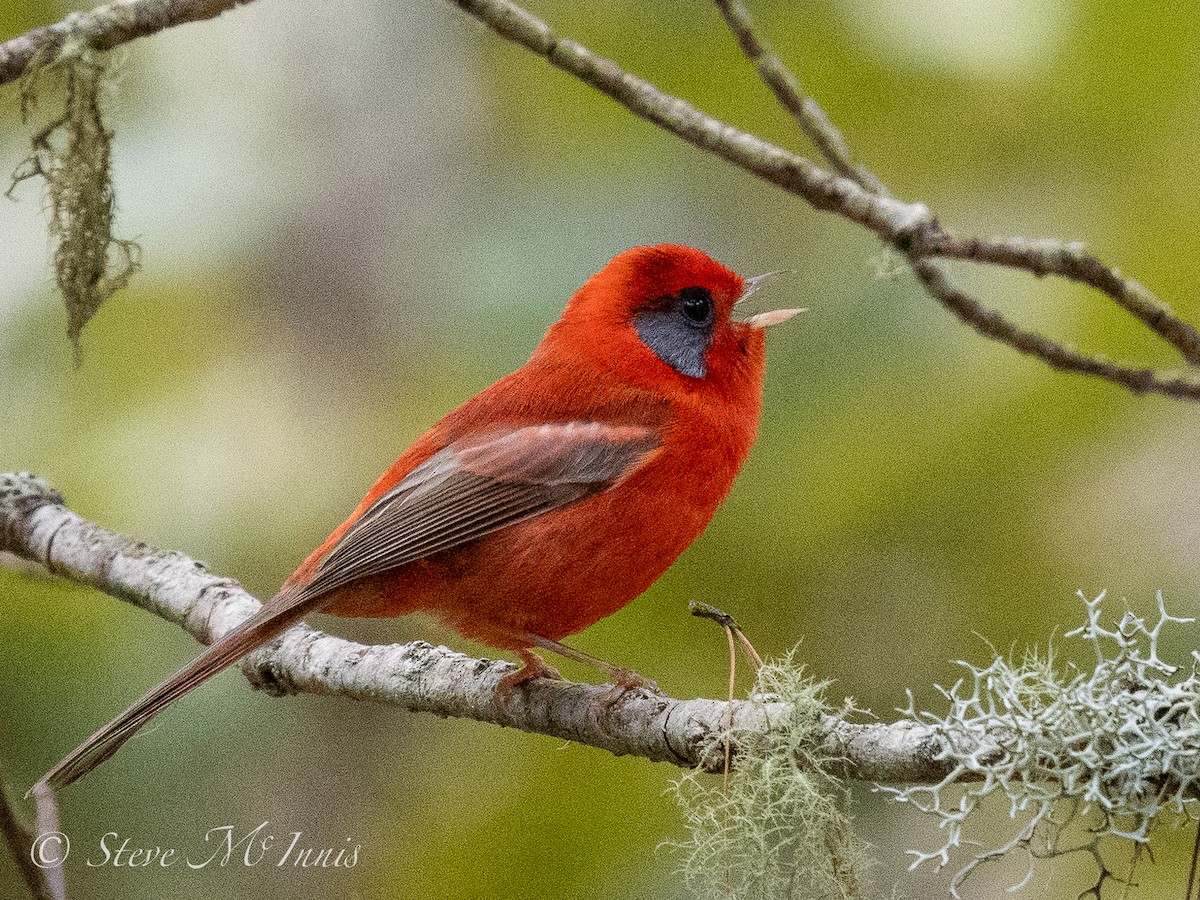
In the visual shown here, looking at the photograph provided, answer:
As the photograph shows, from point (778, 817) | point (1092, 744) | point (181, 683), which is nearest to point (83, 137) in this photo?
point (181, 683)

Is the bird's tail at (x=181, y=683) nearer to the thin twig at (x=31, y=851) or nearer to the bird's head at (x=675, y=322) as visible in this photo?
the thin twig at (x=31, y=851)

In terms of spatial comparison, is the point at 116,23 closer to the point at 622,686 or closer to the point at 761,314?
the point at 761,314

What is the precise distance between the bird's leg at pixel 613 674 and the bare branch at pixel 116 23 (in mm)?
1335

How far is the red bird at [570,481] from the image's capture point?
2348 millimetres

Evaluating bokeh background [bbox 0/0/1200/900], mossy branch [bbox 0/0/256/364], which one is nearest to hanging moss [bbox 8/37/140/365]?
mossy branch [bbox 0/0/256/364]

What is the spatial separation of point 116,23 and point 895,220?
153cm

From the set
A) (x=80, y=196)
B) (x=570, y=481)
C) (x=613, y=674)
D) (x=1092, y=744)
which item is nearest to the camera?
(x=1092, y=744)

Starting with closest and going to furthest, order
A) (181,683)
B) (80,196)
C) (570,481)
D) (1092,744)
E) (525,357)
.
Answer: (1092,744)
(181,683)
(570,481)
(80,196)
(525,357)

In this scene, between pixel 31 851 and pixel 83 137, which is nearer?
pixel 31 851

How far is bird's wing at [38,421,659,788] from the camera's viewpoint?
2.23 m

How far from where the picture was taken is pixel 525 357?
3109 mm

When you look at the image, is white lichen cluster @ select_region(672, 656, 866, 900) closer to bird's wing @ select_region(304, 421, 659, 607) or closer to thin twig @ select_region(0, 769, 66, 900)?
bird's wing @ select_region(304, 421, 659, 607)

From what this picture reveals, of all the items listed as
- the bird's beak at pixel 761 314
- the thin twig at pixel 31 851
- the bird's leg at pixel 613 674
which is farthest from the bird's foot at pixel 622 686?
the thin twig at pixel 31 851

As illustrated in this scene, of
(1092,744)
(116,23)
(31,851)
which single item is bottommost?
(31,851)
